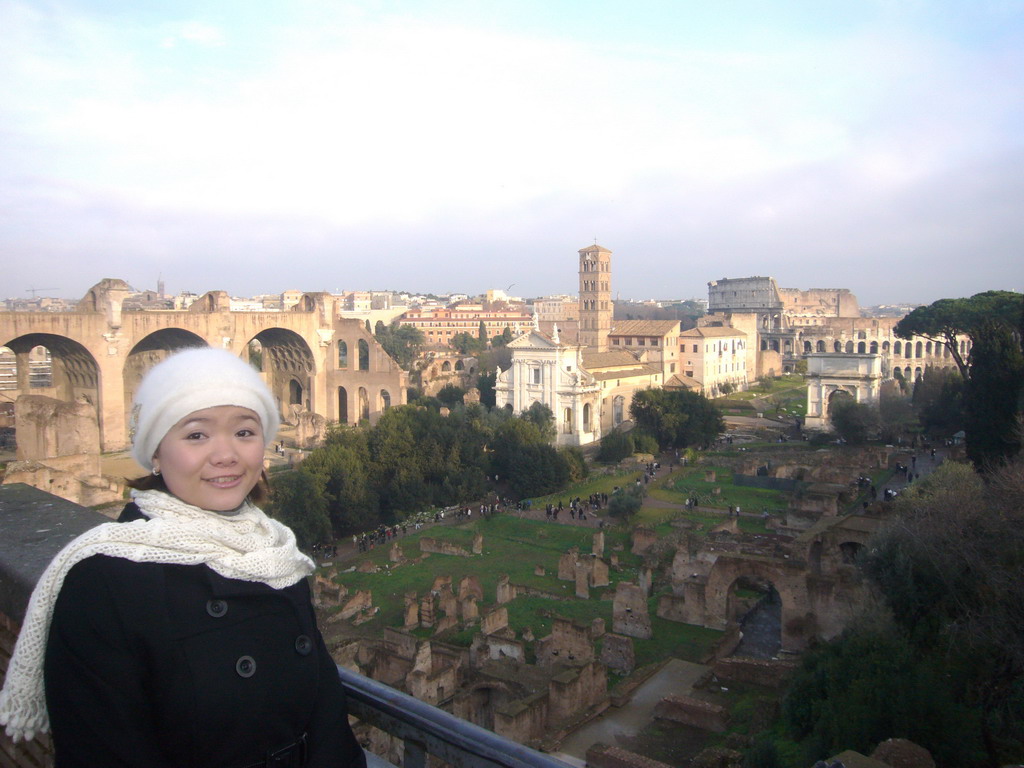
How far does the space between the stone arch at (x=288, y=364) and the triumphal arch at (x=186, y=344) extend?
5 centimetres

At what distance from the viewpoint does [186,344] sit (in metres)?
27.4

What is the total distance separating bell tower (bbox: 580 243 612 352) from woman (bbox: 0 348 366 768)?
3722 cm

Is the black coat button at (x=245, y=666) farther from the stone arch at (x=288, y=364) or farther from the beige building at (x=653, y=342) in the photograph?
the beige building at (x=653, y=342)

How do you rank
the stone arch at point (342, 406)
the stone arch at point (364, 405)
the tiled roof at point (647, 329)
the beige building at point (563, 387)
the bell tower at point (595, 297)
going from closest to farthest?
the beige building at point (563, 387), the stone arch at point (364, 405), the stone arch at point (342, 406), the bell tower at point (595, 297), the tiled roof at point (647, 329)

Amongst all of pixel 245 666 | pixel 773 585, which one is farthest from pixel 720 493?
pixel 245 666

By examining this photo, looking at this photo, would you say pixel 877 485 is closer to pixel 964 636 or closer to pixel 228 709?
pixel 964 636

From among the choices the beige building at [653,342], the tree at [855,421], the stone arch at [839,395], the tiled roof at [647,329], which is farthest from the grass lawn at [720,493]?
the tiled roof at [647,329]

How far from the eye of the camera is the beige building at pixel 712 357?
4216 cm

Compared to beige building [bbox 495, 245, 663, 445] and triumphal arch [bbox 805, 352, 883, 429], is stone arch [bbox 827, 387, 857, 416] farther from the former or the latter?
beige building [bbox 495, 245, 663, 445]

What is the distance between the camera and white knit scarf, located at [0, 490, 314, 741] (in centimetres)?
140

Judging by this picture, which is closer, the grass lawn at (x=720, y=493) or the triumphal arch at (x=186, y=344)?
the grass lawn at (x=720, y=493)

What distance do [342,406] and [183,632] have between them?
3453 cm

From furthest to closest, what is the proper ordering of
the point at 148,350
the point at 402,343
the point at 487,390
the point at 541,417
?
the point at 402,343, the point at 487,390, the point at 148,350, the point at 541,417

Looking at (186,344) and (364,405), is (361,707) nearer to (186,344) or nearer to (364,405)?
(186,344)
